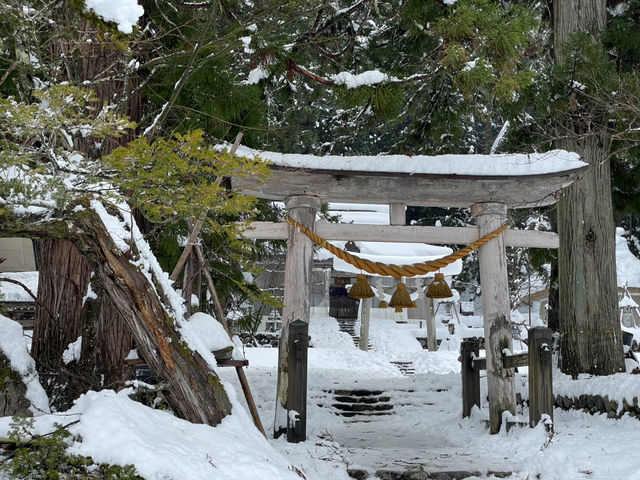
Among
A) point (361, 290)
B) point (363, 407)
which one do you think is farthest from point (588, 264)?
point (361, 290)

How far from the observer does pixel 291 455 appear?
666 centimetres

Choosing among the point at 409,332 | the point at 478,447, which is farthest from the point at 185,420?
the point at 409,332

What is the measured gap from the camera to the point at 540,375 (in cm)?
748

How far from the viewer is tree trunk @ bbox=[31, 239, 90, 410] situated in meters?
6.38

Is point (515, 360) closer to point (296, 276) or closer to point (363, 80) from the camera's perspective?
point (296, 276)

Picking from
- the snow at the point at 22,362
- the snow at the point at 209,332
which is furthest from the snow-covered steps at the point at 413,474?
the snow at the point at 22,362

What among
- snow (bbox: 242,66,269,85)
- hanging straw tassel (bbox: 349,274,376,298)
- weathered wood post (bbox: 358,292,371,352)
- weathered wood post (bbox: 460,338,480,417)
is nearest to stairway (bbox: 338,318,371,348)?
weathered wood post (bbox: 358,292,371,352)

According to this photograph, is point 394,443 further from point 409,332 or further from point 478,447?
point 409,332

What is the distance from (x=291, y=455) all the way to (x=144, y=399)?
7.08ft

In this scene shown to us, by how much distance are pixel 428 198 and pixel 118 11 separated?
5.35m

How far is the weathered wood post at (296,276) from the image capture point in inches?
320

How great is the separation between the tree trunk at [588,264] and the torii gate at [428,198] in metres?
0.61

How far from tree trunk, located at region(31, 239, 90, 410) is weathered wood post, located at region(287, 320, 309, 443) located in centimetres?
240

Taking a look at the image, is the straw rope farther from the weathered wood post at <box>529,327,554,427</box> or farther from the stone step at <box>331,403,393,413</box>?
the stone step at <box>331,403,393,413</box>
